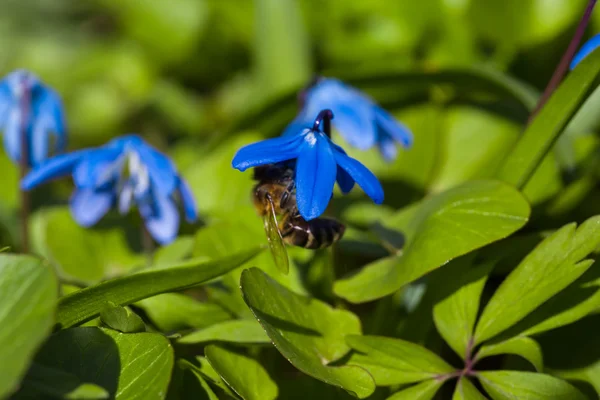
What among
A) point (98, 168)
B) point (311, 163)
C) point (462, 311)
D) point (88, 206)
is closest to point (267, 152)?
point (311, 163)

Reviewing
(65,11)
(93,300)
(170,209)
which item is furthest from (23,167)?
(65,11)

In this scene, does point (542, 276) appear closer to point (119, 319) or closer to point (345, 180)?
point (345, 180)

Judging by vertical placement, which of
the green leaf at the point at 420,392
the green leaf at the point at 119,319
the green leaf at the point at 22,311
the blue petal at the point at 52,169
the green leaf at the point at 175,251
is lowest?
the green leaf at the point at 175,251

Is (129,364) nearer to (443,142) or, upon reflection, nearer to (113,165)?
(113,165)

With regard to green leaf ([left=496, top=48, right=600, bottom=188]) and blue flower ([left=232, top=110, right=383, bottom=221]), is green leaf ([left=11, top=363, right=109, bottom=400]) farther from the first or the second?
green leaf ([left=496, top=48, right=600, bottom=188])

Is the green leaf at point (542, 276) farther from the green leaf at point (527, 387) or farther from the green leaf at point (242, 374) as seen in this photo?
the green leaf at point (242, 374)

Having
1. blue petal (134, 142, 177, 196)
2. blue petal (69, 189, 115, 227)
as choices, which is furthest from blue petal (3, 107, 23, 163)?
blue petal (134, 142, 177, 196)

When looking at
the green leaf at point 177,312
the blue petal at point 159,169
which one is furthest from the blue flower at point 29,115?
the green leaf at point 177,312
